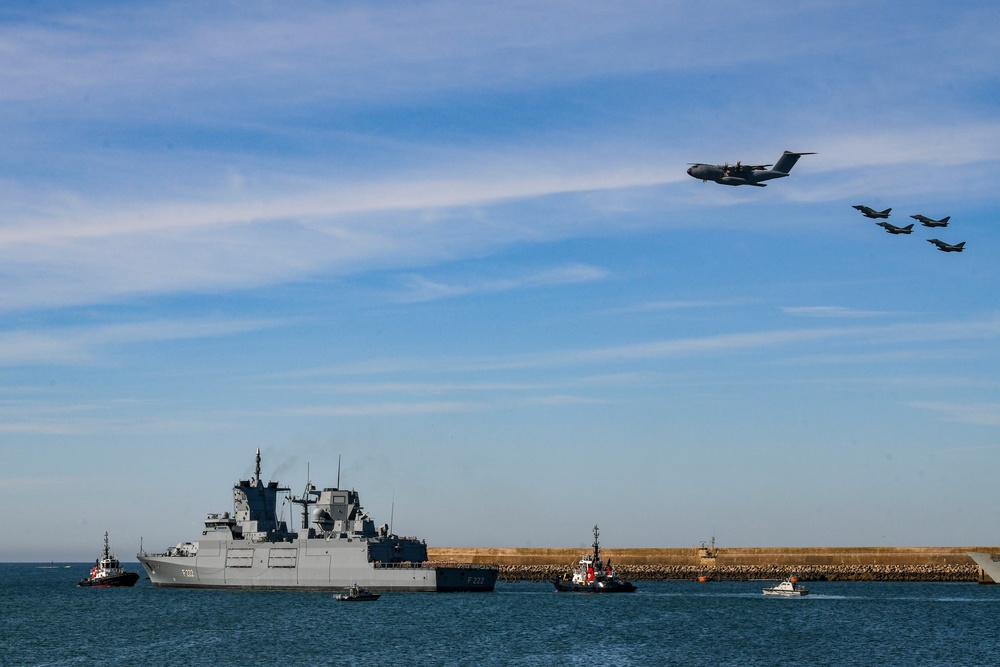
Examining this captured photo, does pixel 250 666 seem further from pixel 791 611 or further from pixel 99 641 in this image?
pixel 791 611

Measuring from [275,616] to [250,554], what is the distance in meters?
16.3

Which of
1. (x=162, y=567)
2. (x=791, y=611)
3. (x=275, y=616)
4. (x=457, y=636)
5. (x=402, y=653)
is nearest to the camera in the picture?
(x=402, y=653)

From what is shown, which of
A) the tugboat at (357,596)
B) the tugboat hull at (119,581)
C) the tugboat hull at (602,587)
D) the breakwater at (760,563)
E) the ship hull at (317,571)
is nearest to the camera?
the tugboat at (357,596)

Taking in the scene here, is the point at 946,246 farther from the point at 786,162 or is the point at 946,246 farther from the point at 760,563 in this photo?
the point at 760,563

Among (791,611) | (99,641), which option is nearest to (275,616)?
(99,641)

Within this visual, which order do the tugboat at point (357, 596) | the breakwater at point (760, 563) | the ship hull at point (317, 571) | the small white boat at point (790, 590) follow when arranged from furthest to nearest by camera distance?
the breakwater at point (760, 563), the small white boat at point (790, 590), the ship hull at point (317, 571), the tugboat at point (357, 596)

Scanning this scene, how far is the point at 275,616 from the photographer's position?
6116cm

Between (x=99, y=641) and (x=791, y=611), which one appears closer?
(x=99, y=641)

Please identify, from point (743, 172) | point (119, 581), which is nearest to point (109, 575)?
point (119, 581)

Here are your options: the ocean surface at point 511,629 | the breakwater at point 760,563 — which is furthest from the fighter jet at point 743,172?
the breakwater at point 760,563

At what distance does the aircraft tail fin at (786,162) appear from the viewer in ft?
172

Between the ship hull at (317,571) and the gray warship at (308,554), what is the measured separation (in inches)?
2.6

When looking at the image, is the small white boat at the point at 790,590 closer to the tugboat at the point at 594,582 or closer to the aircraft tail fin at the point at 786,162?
the tugboat at the point at 594,582

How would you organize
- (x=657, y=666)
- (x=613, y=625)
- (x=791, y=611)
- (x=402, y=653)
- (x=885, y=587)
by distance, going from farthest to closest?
1. (x=885, y=587)
2. (x=791, y=611)
3. (x=613, y=625)
4. (x=402, y=653)
5. (x=657, y=666)
